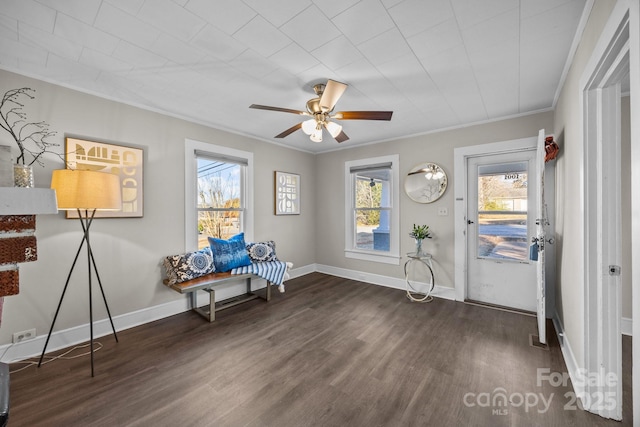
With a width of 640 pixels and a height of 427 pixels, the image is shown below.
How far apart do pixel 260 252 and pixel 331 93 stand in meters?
2.47

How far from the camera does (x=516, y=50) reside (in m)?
1.99

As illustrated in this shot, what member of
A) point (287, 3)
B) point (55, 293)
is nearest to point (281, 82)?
point (287, 3)

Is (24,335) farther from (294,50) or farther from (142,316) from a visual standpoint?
(294,50)

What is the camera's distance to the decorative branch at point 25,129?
220 cm

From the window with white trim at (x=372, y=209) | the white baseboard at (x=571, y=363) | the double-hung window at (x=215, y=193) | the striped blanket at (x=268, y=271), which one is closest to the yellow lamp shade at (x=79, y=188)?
the double-hung window at (x=215, y=193)

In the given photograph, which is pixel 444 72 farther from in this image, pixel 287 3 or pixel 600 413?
pixel 600 413

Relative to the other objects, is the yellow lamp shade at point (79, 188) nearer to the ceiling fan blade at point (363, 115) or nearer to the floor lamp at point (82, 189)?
the floor lamp at point (82, 189)

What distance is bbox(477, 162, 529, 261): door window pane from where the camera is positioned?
3336mm

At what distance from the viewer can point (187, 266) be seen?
10.3 feet

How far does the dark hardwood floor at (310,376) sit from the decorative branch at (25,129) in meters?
1.78

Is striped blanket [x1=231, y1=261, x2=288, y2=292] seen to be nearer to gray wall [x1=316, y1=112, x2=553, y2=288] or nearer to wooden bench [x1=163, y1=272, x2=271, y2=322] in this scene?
wooden bench [x1=163, y1=272, x2=271, y2=322]

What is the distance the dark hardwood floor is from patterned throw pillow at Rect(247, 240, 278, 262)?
2.91ft

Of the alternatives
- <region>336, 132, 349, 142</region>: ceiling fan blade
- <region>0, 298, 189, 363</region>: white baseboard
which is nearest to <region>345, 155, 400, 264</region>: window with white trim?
<region>336, 132, 349, 142</region>: ceiling fan blade

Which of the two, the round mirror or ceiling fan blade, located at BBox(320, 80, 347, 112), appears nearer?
ceiling fan blade, located at BBox(320, 80, 347, 112)
